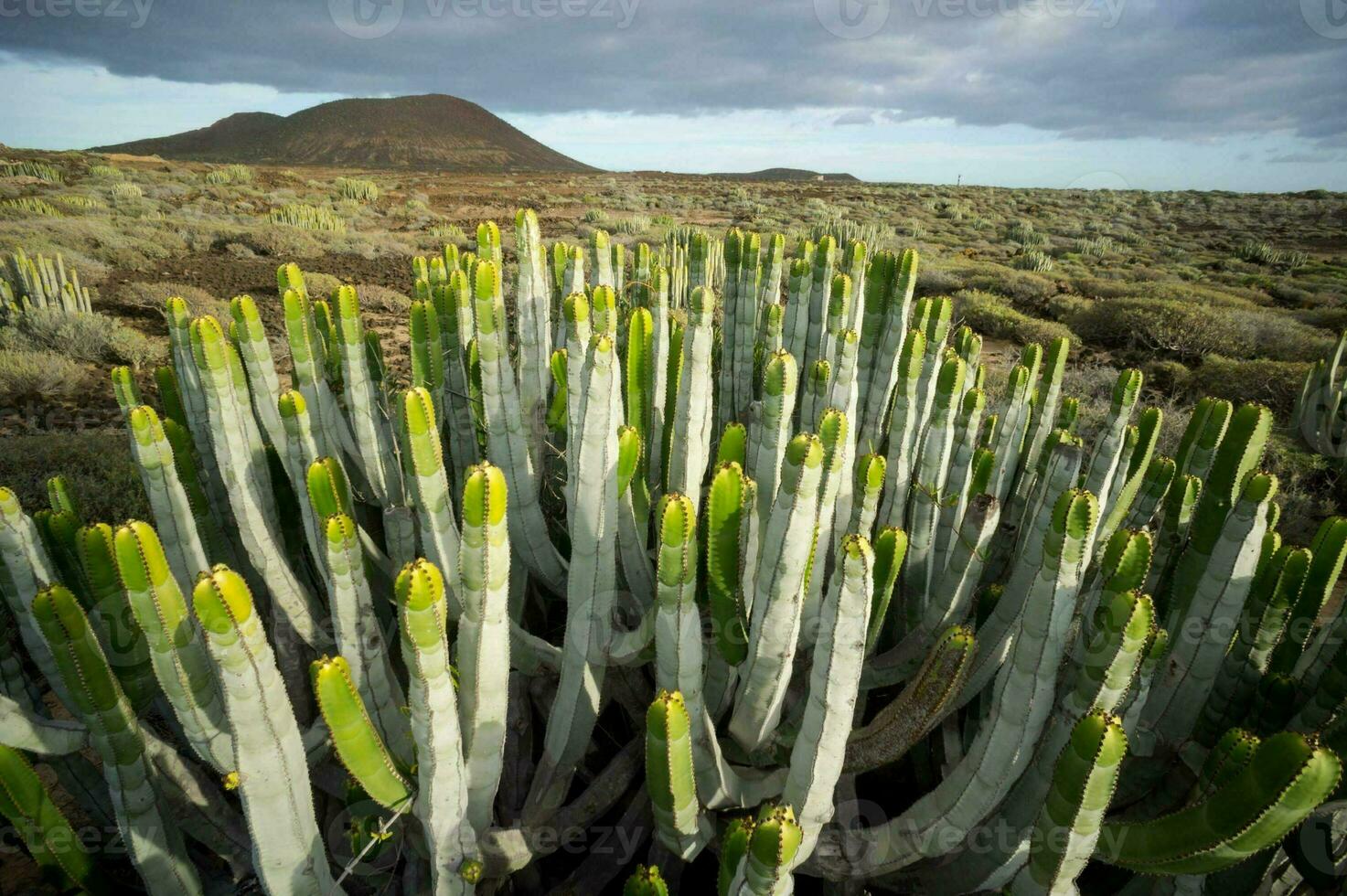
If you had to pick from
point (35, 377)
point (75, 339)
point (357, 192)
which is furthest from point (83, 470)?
point (357, 192)

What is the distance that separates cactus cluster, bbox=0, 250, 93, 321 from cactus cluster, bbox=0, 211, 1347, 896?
9.77m

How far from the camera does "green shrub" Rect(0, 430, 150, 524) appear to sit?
4.94m

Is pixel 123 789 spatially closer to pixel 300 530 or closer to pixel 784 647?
pixel 300 530

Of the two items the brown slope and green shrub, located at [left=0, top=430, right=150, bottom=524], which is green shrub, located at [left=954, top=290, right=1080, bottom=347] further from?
the brown slope

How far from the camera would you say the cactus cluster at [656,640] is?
1571mm

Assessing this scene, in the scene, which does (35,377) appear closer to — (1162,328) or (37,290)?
(37,290)

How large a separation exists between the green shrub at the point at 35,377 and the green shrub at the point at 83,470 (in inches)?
85.6

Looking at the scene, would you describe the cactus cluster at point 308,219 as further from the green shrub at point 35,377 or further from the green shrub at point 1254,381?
the green shrub at point 1254,381

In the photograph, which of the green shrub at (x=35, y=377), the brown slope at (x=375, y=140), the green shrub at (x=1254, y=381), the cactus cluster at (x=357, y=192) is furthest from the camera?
the brown slope at (x=375, y=140)

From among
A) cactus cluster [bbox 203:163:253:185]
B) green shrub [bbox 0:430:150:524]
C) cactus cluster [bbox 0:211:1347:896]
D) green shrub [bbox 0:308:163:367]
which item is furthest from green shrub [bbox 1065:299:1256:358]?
cactus cluster [bbox 203:163:253:185]

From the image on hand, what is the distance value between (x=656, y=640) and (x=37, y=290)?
1238cm

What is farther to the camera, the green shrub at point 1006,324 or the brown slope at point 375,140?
the brown slope at point 375,140

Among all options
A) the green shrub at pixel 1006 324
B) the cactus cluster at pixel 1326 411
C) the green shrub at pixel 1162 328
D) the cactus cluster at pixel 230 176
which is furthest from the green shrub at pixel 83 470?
the cactus cluster at pixel 230 176

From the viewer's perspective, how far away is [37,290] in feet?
31.8
